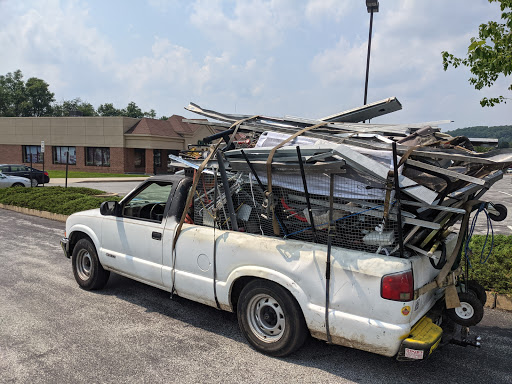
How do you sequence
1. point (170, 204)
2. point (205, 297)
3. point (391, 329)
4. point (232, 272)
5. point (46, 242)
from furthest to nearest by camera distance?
point (46, 242)
point (170, 204)
point (205, 297)
point (232, 272)
point (391, 329)

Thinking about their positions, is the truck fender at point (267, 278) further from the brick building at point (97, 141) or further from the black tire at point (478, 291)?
the brick building at point (97, 141)

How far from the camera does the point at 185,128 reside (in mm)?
42531

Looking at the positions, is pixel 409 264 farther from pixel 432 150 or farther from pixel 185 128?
pixel 185 128

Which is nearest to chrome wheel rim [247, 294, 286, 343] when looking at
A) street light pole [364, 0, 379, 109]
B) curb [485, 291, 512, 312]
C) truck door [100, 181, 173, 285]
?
truck door [100, 181, 173, 285]

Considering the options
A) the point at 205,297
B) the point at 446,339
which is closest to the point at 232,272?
the point at 205,297

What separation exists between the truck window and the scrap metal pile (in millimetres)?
695

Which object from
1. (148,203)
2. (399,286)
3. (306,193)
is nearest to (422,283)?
(399,286)

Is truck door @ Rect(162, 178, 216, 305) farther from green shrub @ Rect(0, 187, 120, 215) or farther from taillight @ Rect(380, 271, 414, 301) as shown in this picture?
green shrub @ Rect(0, 187, 120, 215)

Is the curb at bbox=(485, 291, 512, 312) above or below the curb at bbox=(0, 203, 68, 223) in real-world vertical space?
below

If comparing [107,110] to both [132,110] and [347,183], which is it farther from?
[347,183]

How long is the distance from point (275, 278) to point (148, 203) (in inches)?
99.4

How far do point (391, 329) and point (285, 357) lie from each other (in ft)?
3.66

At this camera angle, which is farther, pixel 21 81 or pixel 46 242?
pixel 21 81

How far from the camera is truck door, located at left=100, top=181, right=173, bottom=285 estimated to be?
490 centimetres
